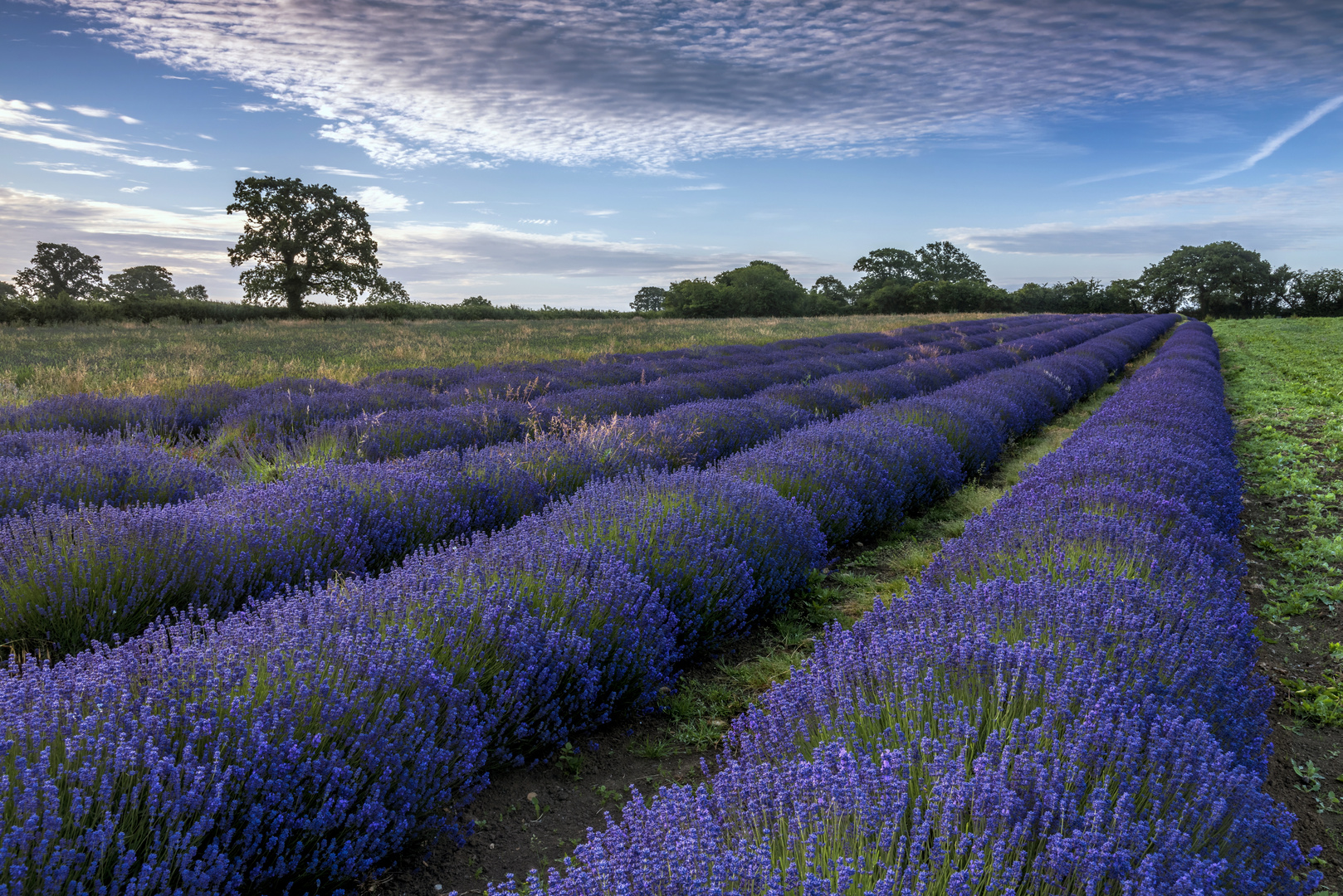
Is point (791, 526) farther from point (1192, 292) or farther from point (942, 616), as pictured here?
point (1192, 292)

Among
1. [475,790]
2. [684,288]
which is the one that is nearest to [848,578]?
[475,790]

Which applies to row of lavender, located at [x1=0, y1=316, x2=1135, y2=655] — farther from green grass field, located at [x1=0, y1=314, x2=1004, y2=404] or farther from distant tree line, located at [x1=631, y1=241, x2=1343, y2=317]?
distant tree line, located at [x1=631, y1=241, x2=1343, y2=317]

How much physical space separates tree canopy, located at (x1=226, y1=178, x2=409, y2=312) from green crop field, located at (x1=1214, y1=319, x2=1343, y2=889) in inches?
1318

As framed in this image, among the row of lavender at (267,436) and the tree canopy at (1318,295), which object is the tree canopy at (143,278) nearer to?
the row of lavender at (267,436)

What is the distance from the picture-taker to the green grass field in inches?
348

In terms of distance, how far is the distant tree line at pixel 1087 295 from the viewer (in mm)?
51969

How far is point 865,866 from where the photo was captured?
4.11 ft

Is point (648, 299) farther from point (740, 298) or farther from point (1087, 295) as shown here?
point (1087, 295)

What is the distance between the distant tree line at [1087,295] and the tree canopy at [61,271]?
36.3 metres

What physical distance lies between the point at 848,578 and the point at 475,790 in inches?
110

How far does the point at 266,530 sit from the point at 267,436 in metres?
3.46

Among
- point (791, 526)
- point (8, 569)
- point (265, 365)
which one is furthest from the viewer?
point (265, 365)

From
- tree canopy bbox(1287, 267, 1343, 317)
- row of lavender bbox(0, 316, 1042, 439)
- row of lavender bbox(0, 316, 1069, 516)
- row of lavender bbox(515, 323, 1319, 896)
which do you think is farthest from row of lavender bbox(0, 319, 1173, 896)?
tree canopy bbox(1287, 267, 1343, 317)

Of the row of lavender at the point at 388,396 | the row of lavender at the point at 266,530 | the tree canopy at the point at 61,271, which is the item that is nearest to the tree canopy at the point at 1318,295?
the row of lavender at the point at 388,396
